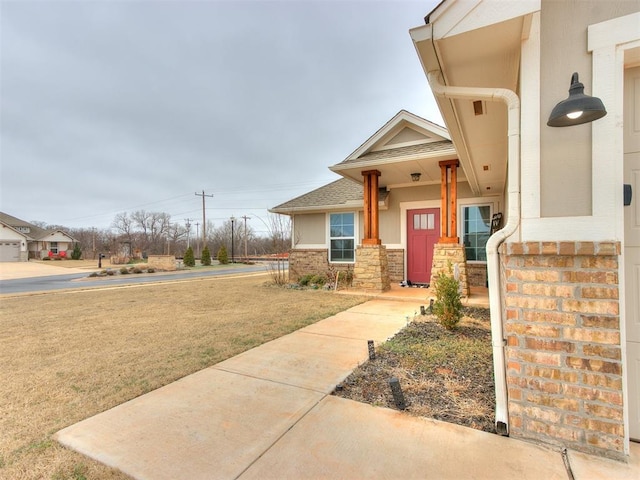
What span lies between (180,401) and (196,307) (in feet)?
16.2

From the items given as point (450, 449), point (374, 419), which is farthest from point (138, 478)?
point (450, 449)

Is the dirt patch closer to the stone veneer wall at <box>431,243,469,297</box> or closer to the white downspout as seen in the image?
the white downspout

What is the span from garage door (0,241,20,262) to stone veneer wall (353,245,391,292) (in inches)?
1767

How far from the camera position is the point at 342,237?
1073 cm

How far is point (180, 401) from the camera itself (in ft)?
8.50

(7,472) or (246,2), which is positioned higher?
(246,2)

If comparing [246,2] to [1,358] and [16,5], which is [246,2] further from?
[1,358]

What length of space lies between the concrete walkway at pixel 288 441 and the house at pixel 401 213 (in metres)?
5.70

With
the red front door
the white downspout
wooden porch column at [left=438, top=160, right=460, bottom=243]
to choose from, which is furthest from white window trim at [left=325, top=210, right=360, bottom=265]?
the white downspout

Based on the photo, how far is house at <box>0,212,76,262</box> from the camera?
34.2 meters

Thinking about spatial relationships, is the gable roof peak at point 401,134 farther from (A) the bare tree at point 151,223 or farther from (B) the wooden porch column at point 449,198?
(A) the bare tree at point 151,223

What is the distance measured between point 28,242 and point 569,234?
53651 mm

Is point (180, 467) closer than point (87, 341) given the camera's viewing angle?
Yes

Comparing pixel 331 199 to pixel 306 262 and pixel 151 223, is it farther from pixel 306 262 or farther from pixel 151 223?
pixel 151 223
